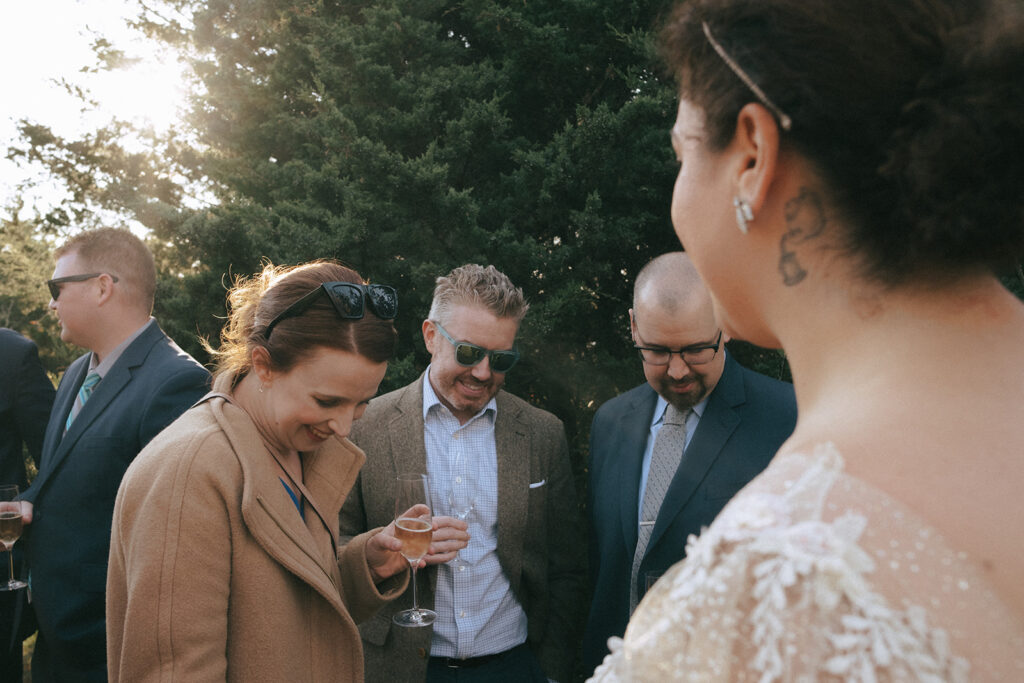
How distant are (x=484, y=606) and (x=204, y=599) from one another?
188 cm

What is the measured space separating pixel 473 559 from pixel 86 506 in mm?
2171

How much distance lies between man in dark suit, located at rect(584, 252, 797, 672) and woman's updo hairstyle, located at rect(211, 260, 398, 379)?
1.56 metres

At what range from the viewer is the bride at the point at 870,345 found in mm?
764

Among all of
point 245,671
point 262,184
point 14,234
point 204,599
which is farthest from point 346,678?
point 14,234

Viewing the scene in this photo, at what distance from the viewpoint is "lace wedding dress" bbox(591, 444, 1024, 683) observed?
0.74 meters

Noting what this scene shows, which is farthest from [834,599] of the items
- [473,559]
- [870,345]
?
[473,559]

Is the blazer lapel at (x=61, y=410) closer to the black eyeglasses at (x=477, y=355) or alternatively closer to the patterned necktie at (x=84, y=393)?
the patterned necktie at (x=84, y=393)

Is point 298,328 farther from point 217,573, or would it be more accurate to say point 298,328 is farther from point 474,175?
point 474,175

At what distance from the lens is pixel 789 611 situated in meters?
0.77

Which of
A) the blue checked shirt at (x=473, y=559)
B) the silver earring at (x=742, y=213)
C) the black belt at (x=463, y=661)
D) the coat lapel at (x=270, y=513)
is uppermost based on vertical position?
the silver earring at (x=742, y=213)

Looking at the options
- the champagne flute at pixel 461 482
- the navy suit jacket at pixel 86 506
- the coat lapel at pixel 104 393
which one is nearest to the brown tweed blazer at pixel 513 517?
the champagne flute at pixel 461 482

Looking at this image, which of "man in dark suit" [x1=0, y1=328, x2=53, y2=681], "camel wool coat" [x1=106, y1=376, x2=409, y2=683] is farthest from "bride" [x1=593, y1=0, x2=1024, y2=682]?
"man in dark suit" [x1=0, y1=328, x2=53, y2=681]

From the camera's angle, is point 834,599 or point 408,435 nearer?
point 834,599

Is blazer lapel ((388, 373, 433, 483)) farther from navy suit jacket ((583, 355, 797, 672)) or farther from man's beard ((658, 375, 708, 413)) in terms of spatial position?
man's beard ((658, 375, 708, 413))
